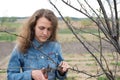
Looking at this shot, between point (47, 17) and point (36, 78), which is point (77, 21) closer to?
point (47, 17)

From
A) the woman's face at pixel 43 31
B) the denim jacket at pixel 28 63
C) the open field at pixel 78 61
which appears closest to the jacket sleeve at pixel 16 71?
the denim jacket at pixel 28 63

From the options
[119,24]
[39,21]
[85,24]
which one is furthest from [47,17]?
[119,24]

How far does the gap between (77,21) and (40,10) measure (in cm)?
43

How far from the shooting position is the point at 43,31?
2555mm

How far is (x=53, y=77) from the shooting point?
2.61m

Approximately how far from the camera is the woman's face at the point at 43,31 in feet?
8.39

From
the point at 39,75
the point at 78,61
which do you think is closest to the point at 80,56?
the point at 78,61

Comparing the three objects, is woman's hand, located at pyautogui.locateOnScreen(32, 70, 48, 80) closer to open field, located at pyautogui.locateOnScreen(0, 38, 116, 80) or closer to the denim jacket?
the denim jacket

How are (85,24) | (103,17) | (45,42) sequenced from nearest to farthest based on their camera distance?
(103,17), (85,24), (45,42)

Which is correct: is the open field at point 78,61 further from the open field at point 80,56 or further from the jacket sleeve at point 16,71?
the jacket sleeve at point 16,71

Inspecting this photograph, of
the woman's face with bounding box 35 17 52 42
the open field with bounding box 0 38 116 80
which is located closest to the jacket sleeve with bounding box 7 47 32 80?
the woman's face with bounding box 35 17 52 42

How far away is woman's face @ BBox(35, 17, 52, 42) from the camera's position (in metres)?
2.56

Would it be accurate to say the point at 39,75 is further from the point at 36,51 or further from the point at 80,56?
the point at 80,56

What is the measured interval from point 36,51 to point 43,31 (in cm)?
14
